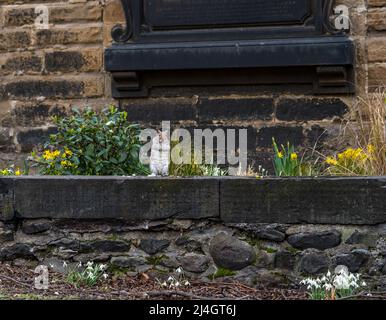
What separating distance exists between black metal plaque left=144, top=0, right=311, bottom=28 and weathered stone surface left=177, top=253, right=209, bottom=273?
304 cm

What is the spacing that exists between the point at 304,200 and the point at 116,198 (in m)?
1.19

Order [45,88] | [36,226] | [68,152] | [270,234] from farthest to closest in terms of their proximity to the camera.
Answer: [45,88] → [68,152] → [36,226] → [270,234]

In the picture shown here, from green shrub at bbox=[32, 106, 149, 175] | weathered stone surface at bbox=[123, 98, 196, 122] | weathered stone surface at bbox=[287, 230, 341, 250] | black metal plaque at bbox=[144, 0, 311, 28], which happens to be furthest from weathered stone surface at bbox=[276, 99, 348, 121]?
weathered stone surface at bbox=[287, 230, 341, 250]

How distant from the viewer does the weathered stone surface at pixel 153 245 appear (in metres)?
4.92

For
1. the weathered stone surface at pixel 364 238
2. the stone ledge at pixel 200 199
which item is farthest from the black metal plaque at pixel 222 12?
the weathered stone surface at pixel 364 238

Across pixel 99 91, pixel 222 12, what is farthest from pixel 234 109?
pixel 99 91

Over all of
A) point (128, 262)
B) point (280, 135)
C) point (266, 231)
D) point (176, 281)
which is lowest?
point (176, 281)

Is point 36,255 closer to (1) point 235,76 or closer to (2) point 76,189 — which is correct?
(2) point 76,189

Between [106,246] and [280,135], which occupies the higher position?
[280,135]

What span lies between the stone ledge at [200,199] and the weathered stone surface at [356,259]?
0.18 m

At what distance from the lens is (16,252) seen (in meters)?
5.14

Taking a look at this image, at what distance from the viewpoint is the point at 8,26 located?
7977mm

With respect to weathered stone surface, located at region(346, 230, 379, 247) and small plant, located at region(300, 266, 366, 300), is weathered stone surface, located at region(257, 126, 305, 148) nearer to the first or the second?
weathered stone surface, located at region(346, 230, 379, 247)

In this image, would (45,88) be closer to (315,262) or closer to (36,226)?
(36,226)
